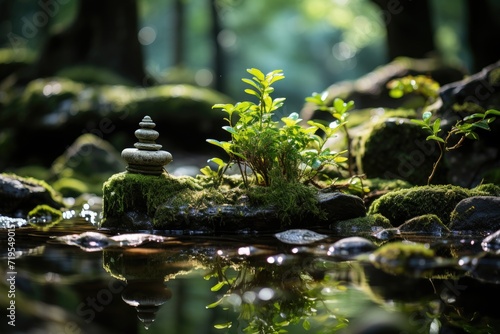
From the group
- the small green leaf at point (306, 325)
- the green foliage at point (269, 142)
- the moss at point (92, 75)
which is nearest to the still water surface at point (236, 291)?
the small green leaf at point (306, 325)

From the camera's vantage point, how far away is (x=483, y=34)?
1495cm

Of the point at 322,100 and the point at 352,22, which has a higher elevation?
the point at 352,22

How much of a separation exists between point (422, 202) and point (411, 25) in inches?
381

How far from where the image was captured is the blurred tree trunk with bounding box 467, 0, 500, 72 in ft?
48.6

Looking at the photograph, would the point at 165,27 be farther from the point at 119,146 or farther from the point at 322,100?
the point at 322,100

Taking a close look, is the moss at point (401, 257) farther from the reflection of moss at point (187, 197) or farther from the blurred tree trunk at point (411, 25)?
the blurred tree trunk at point (411, 25)

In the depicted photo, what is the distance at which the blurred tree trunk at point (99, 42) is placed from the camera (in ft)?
51.2

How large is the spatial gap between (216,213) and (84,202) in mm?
3950

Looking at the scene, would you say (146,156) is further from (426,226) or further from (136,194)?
(426,226)

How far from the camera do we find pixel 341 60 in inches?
1940

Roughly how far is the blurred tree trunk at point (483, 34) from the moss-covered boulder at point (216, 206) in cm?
1043

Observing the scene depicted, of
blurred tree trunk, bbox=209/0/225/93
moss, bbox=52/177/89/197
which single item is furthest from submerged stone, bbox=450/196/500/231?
blurred tree trunk, bbox=209/0/225/93

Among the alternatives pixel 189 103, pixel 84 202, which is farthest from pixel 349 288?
pixel 189 103

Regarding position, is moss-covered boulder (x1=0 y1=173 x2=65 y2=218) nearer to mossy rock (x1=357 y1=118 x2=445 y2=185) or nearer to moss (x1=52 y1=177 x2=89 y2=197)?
moss (x1=52 y1=177 x2=89 y2=197)
